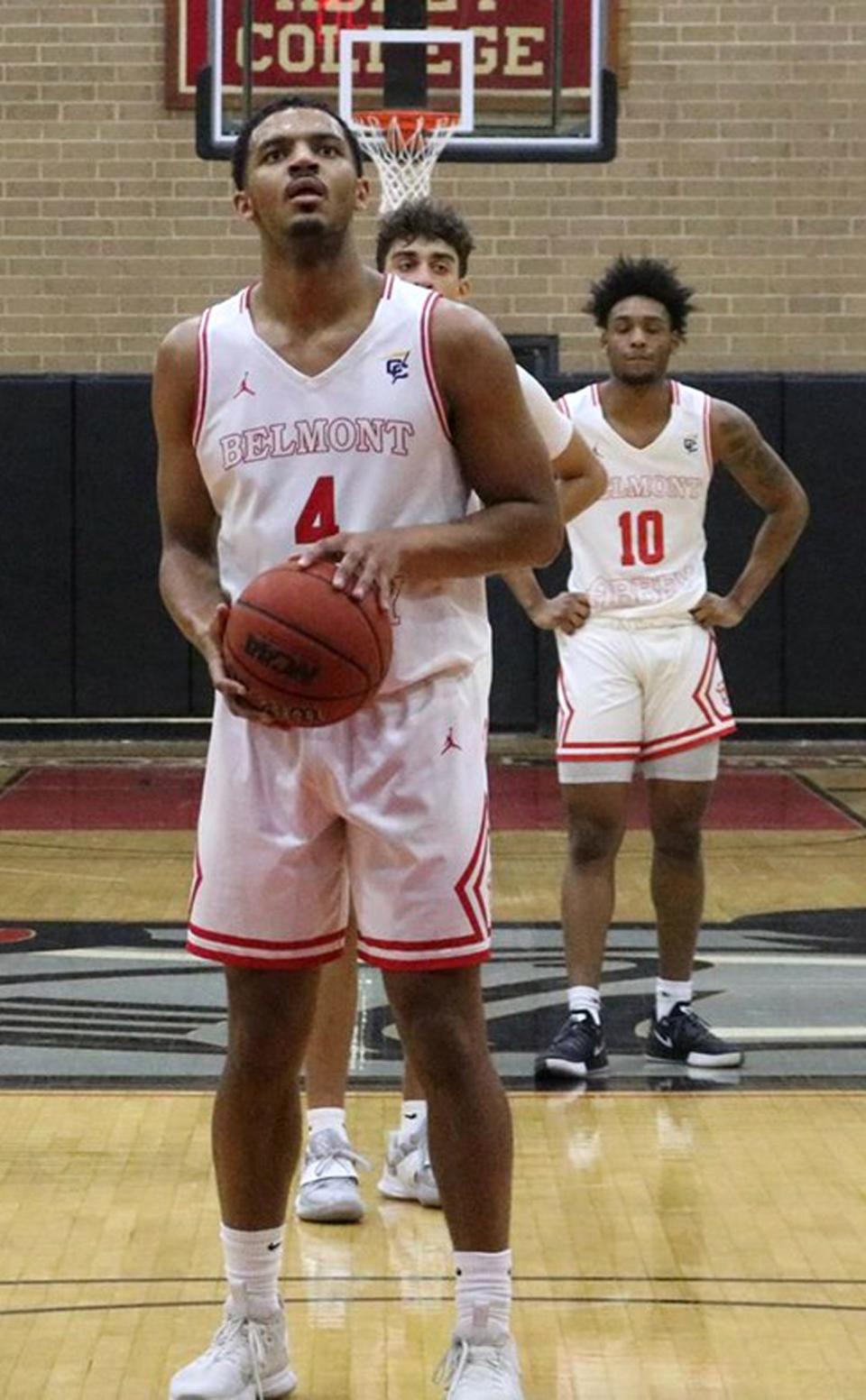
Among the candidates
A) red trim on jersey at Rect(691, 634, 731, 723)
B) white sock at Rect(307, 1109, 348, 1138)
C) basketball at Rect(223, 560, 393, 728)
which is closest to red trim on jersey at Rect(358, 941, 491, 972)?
basketball at Rect(223, 560, 393, 728)

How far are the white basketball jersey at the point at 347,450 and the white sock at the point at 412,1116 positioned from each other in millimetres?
1476

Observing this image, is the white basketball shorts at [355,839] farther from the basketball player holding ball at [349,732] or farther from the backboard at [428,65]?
the backboard at [428,65]

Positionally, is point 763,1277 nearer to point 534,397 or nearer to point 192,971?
point 534,397

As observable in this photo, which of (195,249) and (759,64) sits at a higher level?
(759,64)

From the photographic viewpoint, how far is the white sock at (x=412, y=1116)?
4.74 metres

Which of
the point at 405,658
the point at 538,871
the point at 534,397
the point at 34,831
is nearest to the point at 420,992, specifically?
the point at 405,658

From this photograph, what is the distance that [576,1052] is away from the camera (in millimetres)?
5730

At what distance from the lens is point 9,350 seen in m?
12.9

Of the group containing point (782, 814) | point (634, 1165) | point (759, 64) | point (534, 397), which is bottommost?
point (782, 814)

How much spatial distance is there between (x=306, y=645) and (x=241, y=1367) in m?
1.02

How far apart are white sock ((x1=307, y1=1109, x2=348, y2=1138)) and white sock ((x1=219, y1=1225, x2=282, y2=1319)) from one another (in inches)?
44.3

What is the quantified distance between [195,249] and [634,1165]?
879 centimetres

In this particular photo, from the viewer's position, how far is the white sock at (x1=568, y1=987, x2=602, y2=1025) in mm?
5844

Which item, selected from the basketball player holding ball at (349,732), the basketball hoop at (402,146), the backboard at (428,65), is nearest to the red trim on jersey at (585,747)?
the basketball player holding ball at (349,732)
